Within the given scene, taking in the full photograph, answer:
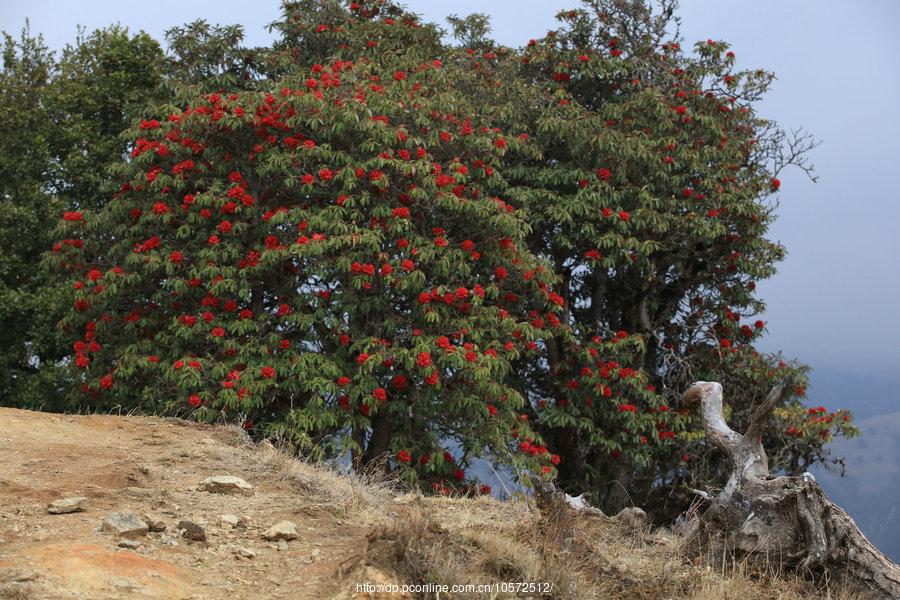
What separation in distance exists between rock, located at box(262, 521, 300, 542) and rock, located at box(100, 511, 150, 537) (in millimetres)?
808

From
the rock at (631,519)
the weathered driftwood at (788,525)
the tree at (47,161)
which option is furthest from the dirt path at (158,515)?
the tree at (47,161)

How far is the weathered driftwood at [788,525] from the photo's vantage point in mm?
7391

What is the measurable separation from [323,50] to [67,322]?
21.4 ft

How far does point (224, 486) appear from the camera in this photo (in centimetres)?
743

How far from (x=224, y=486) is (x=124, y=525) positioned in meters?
1.36

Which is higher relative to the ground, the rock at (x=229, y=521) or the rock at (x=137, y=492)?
the rock at (x=229, y=521)

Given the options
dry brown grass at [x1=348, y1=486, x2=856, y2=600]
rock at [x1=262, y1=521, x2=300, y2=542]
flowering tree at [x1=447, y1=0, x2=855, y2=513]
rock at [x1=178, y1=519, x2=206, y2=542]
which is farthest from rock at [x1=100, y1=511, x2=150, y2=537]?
flowering tree at [x1=447, y1=0, x2=855, y2=513]

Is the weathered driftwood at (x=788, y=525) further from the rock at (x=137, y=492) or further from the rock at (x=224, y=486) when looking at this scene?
the rock at (x=137, y=492)

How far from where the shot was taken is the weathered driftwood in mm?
7391

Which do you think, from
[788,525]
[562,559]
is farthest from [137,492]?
[788,525]

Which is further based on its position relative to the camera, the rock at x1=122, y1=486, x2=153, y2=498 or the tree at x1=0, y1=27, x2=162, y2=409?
the tree at x1=0, y1=27, x2=162, y2=409

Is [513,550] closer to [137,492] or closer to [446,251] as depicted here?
[137,492]

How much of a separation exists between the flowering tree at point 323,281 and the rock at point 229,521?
4.20 meters

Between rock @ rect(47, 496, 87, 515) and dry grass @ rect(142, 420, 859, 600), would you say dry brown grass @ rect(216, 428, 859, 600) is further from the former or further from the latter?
rock @ rect(47, 496, 87, 515)
